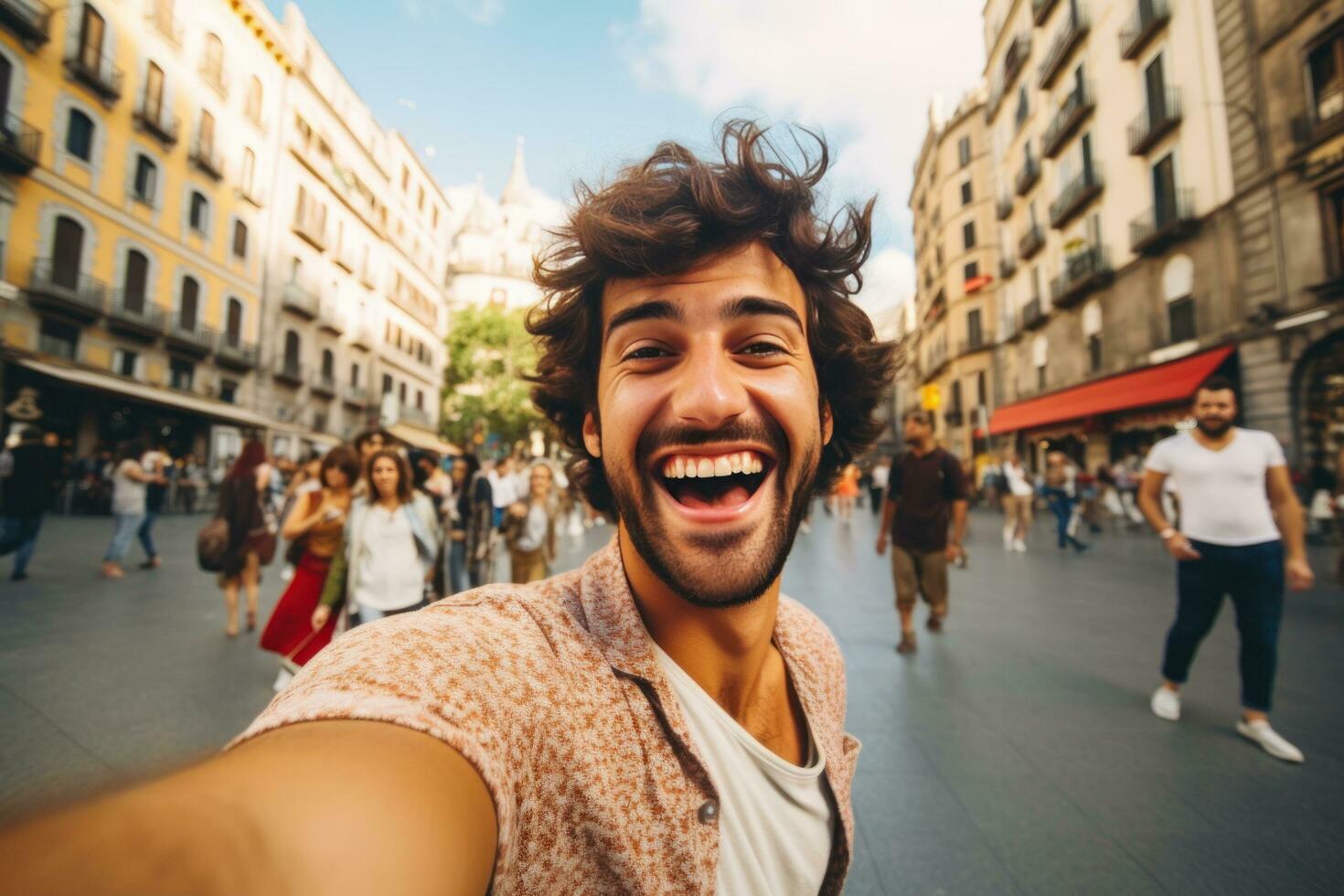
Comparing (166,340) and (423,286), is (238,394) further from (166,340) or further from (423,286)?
(423,286)

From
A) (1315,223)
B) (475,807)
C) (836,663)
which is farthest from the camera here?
(1315,223)

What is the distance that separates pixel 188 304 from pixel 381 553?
2262 cm

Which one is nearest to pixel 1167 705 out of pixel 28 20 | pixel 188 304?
pixel 28 20

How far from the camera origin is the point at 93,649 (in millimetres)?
4605

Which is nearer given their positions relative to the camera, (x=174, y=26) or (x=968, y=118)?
(x=174, y=26)

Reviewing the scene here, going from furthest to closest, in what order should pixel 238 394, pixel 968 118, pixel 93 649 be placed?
pixel 968 118 < pixel 238 394 < pixel 93 649

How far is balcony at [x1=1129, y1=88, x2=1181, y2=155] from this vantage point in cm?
1484

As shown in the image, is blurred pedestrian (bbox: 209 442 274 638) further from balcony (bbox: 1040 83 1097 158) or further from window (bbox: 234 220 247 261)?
balcony (bbox: 1040 83 1097 158)

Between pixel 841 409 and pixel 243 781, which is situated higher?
pixel 841 409

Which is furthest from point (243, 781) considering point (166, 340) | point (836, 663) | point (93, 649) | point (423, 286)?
point (423, 286)

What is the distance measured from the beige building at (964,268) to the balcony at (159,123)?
29044 mm

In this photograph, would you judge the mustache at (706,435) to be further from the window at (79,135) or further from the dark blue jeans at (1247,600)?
the window at (79,135)

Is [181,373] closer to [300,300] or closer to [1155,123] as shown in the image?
[300,300]

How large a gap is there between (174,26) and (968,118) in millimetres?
33321
